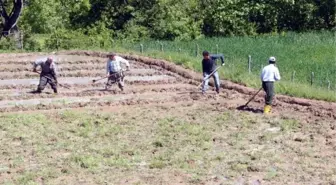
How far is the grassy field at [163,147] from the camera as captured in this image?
42.0 ft

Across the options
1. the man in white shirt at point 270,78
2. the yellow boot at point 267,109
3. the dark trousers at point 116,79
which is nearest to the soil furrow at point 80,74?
the dark trousers at point 116,79

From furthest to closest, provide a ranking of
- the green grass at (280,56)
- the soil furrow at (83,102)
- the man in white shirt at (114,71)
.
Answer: the man in white shirt at (114,71)
the green grass at (280,56)
the soil furrow at (83,102)

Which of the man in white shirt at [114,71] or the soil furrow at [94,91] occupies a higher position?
the man in white shirt at [114,71]

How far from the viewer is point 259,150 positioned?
14.7 metres

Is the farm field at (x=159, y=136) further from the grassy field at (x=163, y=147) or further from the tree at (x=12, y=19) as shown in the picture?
the tree at (x=12, y=19)

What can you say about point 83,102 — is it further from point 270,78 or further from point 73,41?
point 73,41

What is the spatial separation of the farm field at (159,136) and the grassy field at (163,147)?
0.02 metres

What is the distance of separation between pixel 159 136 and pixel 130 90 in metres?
6.16

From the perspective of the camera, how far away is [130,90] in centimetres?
2198

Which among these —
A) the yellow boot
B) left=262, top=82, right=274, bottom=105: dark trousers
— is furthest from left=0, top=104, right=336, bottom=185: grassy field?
left=262, top=82, right=274, bottom=105: dark trousers

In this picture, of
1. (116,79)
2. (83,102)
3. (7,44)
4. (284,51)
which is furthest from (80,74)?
(7,44)

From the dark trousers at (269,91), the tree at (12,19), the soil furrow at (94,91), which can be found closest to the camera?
the dark trousers at (269,91)

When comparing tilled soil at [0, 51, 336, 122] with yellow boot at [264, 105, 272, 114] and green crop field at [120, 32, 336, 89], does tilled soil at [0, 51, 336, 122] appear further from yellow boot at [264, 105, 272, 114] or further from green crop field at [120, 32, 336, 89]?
→ green crop field at [120, 32, 336, 89]

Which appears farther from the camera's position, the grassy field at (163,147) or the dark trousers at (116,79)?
the dark trousers at (116,79)
